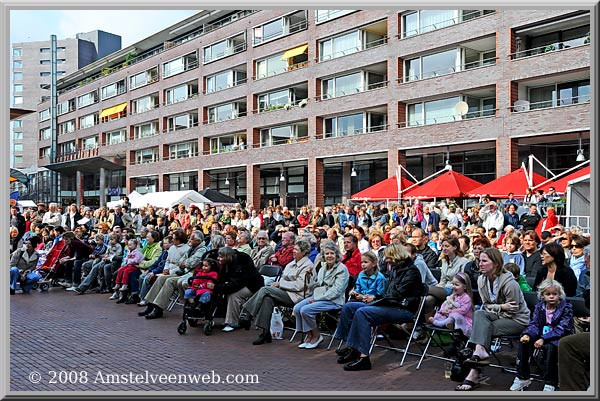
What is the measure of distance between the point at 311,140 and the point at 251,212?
56.5ft

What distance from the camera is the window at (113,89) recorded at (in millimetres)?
57562

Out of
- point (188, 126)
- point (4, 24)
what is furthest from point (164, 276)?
point (188, 126)

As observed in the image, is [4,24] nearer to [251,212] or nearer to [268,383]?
[268,383]

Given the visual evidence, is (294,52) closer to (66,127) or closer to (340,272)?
(340,272)

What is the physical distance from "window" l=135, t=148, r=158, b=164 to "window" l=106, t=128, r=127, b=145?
3.24m

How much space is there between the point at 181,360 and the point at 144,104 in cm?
5030

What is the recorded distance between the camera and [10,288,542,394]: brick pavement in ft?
19.7

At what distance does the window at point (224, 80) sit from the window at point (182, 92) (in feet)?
7.05

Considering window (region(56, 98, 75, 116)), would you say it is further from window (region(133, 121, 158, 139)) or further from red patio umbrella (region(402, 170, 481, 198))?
red patio umbrella (region(402, 170, 481, 198))

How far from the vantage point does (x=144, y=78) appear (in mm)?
54188

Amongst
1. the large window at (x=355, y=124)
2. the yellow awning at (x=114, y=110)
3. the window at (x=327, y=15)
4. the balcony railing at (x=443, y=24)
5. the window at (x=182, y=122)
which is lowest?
the large window at (x=355, y=124)

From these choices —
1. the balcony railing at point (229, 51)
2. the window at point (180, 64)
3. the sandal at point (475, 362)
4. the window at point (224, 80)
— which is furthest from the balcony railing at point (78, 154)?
the sandal at point (475, 362)

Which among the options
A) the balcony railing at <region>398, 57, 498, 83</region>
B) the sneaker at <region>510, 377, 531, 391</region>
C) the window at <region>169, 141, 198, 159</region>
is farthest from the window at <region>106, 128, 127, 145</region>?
the sneaker at <region>510, 377, 531, 391</region>

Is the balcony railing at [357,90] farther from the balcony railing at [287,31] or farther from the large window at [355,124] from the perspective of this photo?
the balcony railing at [287,31]
